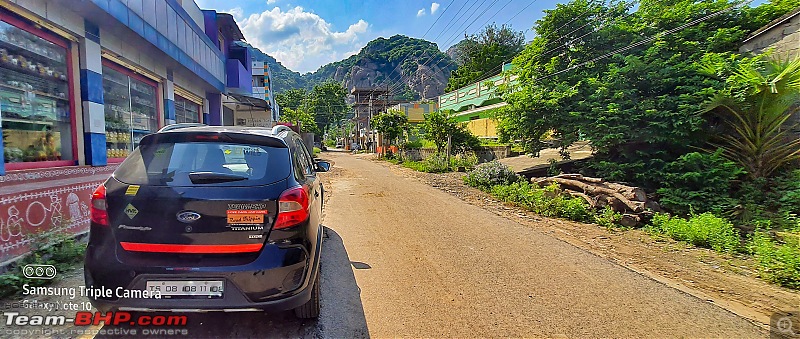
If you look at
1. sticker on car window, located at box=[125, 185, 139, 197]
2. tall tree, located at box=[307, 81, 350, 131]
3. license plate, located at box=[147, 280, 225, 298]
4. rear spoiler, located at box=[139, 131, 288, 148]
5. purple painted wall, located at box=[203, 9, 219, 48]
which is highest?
tall tree, located at box=[307, 81, 350, 131]

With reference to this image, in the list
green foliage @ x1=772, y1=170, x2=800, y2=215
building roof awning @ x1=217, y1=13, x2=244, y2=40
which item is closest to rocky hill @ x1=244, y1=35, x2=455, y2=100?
building roof awning @ x1=217, y1=13, x2=244, y2=40

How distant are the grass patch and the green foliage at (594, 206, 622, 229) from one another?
835 cm

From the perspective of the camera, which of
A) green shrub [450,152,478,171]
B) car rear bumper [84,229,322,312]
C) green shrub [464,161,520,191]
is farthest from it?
green shrub [450,152,478,171]

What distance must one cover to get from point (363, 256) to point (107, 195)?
305 cm

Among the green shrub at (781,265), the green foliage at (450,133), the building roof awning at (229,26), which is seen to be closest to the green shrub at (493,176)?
the green shrub at (781,265)

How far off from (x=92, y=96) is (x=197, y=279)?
5.09m

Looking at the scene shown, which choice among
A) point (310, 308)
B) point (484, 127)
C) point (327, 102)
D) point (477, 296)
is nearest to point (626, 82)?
point (477, 296)

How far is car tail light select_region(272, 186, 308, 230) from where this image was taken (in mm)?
2418

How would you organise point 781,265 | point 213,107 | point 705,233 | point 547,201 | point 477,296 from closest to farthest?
1. point 477,296
2. point 781,265
3. point 705,233
4. point 547,201
5. point 213,107

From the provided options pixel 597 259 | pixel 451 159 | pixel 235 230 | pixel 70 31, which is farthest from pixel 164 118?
pixel 451 159

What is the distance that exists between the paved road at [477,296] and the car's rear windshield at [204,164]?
4.02ft

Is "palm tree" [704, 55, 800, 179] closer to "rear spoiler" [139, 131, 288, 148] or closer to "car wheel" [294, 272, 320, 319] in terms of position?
"car wheel" [294, 272, 320, 319]

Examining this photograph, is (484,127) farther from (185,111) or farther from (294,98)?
(294,98)

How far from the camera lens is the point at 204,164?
8.36 ft
